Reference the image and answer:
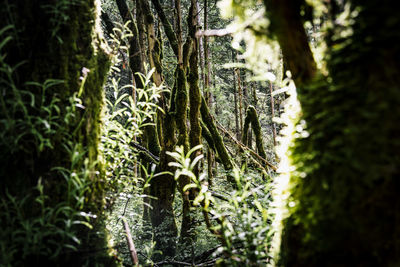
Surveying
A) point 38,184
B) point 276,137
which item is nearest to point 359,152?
point 276,137

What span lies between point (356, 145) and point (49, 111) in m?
1.47

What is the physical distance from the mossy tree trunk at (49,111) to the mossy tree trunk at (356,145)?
117 centimetres

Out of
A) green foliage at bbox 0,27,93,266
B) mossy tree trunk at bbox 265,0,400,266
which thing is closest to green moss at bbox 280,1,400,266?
mossy tree trunk at bbox 265,0,400,266

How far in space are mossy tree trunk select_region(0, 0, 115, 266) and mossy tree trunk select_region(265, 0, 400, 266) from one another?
46.0 inches

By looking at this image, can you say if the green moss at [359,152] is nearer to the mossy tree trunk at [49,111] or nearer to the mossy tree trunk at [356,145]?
the mossy tree trunk at [356,145]

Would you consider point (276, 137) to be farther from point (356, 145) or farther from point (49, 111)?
point (49, 111)

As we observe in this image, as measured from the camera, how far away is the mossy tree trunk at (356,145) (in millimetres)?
941

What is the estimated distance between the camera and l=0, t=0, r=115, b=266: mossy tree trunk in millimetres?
1344

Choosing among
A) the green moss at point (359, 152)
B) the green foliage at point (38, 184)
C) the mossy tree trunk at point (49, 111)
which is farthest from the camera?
the mossy tree trunk at point (49, 111)

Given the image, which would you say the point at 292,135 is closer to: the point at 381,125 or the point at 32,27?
the point at 381,125

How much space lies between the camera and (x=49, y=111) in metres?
1.33

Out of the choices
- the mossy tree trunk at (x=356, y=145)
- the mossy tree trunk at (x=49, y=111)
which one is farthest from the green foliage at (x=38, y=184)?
the mossy tree trunk at (x=356, y=145)

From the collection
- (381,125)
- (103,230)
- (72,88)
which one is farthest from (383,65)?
(103,230)

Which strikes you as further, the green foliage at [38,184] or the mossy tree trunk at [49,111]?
the mossy tree trunk at [49,111]
